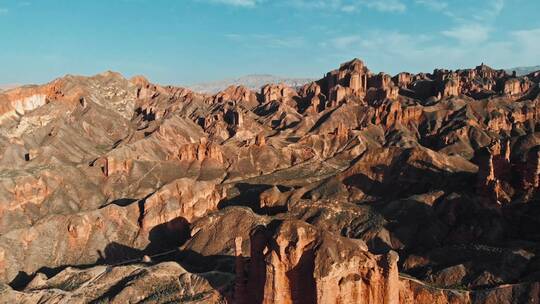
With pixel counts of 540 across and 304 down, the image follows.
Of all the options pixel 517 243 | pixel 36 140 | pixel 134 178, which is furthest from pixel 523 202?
pixel 36 140

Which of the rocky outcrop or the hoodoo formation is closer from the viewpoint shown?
the rocky outcrop

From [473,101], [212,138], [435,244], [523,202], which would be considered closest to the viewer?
[435,244]

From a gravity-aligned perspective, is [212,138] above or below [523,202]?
above

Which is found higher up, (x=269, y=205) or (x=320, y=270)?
(x=320, y=270)

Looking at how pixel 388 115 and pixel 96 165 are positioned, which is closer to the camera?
pixel 96 165

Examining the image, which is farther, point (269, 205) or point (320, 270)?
point (269, 205)

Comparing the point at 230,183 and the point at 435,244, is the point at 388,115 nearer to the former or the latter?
the point at 230,183

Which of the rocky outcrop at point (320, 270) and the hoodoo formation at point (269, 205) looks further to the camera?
the hoodoo formation at point (269, 205)

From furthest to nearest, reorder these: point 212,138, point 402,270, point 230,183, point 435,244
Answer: point 212,138 → point 230,183 → point 435,244 → point 402,270
